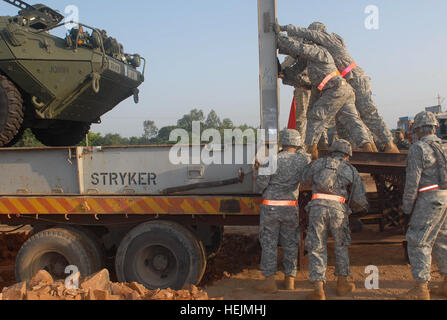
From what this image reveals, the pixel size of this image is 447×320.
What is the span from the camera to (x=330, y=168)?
4.10m

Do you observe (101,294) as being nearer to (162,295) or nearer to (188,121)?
(162,295)

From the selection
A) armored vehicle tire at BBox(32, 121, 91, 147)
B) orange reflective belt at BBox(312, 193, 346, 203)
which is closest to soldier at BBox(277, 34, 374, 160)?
orange reflective belt at BBox(312, 193, 346, 203)

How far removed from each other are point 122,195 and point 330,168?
2.39 meters

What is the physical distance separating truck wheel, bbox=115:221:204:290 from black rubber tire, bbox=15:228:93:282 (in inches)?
16.5

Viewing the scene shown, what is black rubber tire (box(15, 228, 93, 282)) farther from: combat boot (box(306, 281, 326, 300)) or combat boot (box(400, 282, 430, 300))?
combat boot (box(400, 282, 430, 300))

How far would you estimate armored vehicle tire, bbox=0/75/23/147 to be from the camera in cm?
522

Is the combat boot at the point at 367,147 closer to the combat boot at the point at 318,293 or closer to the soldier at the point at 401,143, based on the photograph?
the combat boot at the point at 318,293

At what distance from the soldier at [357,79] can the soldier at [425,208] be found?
1275 mm

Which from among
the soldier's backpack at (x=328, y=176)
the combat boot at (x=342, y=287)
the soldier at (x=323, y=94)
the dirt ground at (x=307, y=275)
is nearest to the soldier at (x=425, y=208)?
the dirt ground at (x=307, y=275)

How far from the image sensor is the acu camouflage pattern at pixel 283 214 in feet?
13.9

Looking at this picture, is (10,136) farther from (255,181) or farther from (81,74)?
(255,181)

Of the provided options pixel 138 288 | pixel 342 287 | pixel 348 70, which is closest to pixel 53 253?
pixel 138 288

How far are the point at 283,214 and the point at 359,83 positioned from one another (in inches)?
96.6

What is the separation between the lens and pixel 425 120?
4.16 metres
